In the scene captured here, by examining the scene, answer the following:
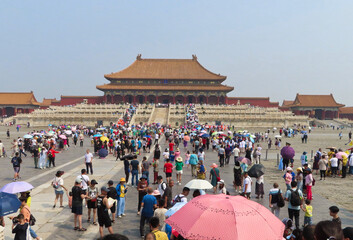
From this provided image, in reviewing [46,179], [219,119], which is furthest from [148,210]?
[219,119]

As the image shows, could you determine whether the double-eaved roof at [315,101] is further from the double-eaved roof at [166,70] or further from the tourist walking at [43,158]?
the tourist walking at [43,158]

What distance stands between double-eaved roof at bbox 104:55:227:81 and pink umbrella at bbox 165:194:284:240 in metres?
70.1

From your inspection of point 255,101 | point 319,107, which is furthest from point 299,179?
point 319,107

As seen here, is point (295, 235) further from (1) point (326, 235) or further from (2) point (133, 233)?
(2) point (133, 233)

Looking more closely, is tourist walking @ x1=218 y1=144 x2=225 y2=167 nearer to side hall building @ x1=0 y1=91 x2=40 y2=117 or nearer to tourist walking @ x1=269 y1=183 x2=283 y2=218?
tourist walking @ x1=269 y1=183 x2=283 y2=218

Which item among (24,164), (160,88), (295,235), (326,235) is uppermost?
(160,88)

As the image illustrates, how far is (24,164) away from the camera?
1806cm

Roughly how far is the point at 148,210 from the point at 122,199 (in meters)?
1.71

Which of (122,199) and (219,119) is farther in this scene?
(219,119)

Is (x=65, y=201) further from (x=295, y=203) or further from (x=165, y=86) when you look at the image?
(x=165, y=86)

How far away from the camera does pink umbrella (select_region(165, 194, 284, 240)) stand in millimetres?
4215

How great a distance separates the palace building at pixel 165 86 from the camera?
71812 mm

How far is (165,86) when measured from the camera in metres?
72.8

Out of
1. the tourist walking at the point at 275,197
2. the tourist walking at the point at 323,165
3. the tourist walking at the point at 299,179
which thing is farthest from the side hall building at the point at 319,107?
the tourist walking at the point at 275,197
